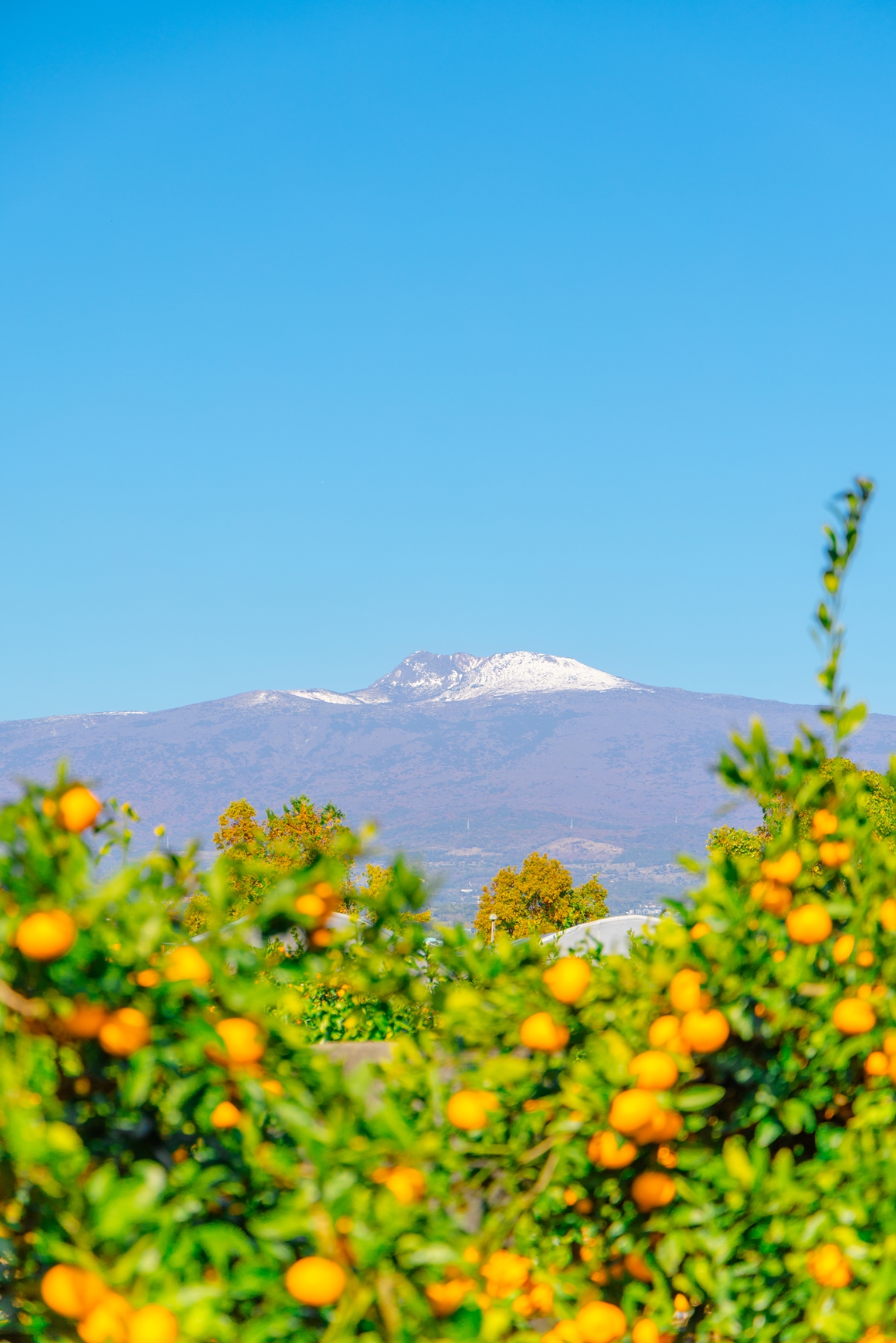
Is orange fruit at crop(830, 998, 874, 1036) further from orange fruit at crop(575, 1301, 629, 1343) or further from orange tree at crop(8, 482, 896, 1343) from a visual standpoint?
orange fruit at crop(575, 1301, 629, 1343)

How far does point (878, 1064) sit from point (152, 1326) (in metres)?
1.15

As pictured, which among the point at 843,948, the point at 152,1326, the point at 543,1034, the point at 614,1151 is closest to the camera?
the point at 152,1326

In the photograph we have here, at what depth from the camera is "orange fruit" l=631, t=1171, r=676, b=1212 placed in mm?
1494

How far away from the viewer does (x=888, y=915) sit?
1.71 m

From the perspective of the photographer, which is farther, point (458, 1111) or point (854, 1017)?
point (854, 1017)

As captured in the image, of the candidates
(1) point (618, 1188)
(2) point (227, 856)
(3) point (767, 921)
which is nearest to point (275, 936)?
(2) point (227, 856)

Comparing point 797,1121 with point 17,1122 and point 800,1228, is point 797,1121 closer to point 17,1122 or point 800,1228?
point 800,1228

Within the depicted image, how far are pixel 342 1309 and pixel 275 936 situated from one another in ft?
1.86

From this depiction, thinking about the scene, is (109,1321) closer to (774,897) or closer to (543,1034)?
(543,1034)

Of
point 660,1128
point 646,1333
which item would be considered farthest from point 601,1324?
point 660,1128

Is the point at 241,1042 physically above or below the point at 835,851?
below

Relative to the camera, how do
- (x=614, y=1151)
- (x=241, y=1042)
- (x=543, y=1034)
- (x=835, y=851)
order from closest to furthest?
(x=241, y=1042) → (x=614, y=1151) → (x=543, y=1034) → (x=835, y=851)

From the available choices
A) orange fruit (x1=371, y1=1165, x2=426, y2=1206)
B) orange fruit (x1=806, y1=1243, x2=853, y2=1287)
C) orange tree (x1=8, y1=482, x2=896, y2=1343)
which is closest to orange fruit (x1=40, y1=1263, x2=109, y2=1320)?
orange tree (x1=8, y1=482, x2=896, y2=1343)

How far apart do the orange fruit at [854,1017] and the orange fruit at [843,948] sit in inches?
2.8
